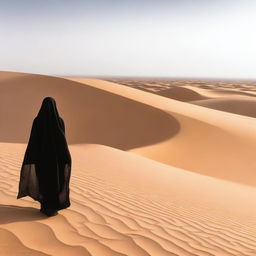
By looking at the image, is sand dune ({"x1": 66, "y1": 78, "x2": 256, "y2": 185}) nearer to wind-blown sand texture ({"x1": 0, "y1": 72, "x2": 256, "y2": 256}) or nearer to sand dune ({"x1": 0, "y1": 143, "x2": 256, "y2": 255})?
wind-blown sand texture ({"x1": 0, "y1": 72, "x2": 256, "y2": 256})

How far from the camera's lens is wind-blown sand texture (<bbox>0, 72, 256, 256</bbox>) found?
3.57 meters

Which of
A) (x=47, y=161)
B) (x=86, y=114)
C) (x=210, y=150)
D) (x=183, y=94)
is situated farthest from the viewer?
(x=183, y=94)

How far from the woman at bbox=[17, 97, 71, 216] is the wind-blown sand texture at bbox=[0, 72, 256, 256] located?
0.81 ft

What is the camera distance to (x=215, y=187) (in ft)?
25.0

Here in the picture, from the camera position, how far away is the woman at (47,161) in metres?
3.89

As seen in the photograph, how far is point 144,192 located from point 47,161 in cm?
251

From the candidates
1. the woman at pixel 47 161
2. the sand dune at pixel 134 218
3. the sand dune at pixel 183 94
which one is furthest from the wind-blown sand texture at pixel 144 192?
the sand dune at pixel 183 94

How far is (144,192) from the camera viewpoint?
19.7 ft

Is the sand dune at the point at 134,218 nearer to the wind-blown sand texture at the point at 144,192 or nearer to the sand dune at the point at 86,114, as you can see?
the wind-blown sand texture at the point at 144,192

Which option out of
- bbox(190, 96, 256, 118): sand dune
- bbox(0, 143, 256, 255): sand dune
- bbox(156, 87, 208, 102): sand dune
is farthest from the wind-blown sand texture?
bbox(156, 87, 208, 102): sand dune

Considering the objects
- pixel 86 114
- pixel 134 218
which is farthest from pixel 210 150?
pixel 134 218

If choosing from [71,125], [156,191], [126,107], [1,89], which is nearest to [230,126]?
[126,107]

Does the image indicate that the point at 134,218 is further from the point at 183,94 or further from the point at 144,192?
the point at 183,94

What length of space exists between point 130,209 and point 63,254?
168 cm
